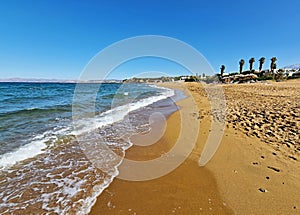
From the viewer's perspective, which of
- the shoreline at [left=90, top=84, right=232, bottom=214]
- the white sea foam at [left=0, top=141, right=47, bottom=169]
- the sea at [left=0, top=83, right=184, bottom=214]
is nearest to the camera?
the shoreline at [left=90, top=84, right=232, bottom=214]

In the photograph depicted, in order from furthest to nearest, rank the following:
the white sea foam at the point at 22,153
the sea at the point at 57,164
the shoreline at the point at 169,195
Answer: the white sea foam at the point at 22,153 < the sea at the point at 57,164 < the shoreline at the point at 169,195

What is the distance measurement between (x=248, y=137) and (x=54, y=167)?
18.4 feet

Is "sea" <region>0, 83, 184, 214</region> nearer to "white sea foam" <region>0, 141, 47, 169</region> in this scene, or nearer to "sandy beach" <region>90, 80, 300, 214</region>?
"white sea foam" <region>0, 141, 47, 169</region>

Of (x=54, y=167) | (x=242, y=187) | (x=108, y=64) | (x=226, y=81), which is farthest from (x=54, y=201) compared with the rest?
(x=226, y=81)

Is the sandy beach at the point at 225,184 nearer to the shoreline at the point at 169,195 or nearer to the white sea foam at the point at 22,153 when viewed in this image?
the shoreline at the point at 169,195

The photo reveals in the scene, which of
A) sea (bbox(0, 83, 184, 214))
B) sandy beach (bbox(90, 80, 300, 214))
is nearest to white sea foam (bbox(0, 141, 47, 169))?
sea (bbox(0, 83, 184, 214))

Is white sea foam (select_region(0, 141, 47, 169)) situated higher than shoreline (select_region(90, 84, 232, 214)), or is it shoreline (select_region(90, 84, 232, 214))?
white sea foam (select_region(0, 141, 47, 169))

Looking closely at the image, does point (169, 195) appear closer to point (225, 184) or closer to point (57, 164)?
point (225, 184)

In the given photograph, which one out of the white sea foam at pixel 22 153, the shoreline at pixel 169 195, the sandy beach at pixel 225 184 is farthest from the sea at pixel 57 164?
the sandy beach at pixel 225 184

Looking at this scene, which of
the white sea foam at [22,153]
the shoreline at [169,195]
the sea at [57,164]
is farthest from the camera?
the white sea foam at [22,153]

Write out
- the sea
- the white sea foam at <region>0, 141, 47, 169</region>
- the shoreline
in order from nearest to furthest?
the shoreline
the sea
the white sea foam at <region>0, 141, 47, 169</region>

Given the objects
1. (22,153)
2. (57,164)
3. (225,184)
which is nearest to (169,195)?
(225,184)

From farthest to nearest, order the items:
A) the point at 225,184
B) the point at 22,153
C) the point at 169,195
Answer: the point at 22,153, the point at 225,184, the point at 169,195

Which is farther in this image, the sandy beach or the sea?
the sea
